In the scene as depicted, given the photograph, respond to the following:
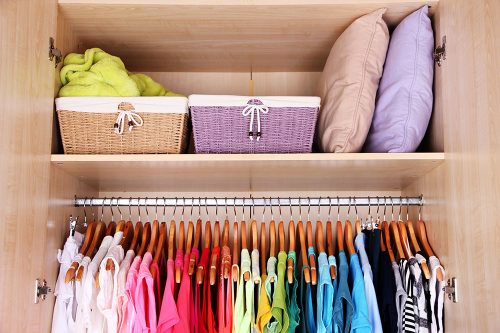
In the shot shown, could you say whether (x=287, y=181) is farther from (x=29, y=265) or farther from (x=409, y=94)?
(x=29, y=265)

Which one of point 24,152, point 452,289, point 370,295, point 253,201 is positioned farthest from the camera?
point 253,201

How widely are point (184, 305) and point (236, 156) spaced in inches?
18.6

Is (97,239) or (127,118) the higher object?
(127,118)

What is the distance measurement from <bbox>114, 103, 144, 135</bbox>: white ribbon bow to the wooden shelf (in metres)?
0.09

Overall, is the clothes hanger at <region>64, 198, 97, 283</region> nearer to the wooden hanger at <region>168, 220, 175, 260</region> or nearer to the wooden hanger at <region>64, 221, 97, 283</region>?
the wooden hanger at <region>64, 221, 97, 283</region>

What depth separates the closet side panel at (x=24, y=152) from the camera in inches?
58.2

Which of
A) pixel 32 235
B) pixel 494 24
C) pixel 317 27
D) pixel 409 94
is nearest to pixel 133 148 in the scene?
pixel 32 235

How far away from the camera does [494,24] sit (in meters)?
1.47

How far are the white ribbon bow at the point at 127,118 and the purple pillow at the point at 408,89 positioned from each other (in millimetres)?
763

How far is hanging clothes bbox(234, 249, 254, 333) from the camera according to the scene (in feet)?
5.83

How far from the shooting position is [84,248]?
1938 mm

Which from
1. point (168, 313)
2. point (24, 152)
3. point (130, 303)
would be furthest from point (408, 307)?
point (24, 152)

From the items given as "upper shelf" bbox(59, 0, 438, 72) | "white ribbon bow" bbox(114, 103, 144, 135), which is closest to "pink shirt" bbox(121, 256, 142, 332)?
"white ribbon bow" bbox(114, 103, 144, 135)

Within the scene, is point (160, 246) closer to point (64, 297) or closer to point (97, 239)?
point (97, 239)
